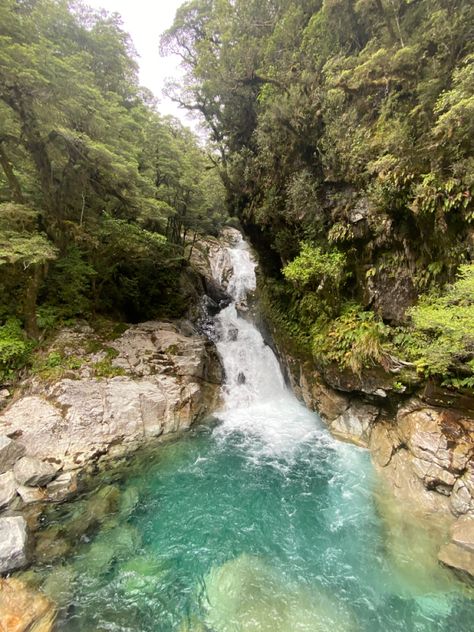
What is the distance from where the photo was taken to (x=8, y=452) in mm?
7113

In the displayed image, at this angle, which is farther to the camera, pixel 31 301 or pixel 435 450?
pixel 31 301

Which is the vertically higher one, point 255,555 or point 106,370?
point 106,370


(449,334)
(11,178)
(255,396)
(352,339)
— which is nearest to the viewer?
(449,334)

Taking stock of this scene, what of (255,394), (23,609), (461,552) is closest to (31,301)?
(23,609)

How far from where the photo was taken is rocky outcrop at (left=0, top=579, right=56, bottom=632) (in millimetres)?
4207

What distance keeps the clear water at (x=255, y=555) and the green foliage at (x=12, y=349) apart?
5.17 metres

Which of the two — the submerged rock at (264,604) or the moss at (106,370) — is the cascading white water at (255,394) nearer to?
the submerged rock at (264,604)

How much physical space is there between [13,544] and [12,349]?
595 cm

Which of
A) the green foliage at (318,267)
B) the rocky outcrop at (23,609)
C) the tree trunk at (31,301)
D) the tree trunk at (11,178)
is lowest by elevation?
the rocky outcrop at (23,609)

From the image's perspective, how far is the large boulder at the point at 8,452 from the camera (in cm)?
698

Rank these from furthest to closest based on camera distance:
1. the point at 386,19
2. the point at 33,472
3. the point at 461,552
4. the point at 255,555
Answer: the point at 386,19, the point at 33,472, the point at 255,555, the point at 461,552

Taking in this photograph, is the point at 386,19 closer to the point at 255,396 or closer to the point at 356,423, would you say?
the point at 356,423

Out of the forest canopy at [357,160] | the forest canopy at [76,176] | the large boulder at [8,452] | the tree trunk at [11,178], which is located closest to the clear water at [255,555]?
the large boulder at [8,452]

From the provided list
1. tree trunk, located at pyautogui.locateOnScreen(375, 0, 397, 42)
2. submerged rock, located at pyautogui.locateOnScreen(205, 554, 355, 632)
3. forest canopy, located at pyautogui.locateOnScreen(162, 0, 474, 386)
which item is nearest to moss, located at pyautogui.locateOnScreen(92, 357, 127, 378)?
forest canopy, located at pyautogui.locateOnScreen(162, 0, 474, 386)
